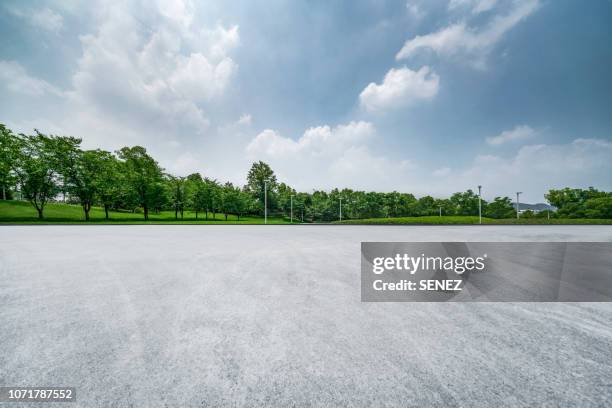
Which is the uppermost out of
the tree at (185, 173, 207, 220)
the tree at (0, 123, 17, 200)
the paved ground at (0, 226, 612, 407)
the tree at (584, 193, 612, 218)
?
the tree at (0, 123, 17, 200)

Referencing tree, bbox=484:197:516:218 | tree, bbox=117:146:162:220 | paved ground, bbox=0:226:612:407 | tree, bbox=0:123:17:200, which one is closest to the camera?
paved ground, bbox=0:226:612:407

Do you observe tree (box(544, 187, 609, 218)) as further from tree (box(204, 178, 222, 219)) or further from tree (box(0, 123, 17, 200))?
tree (box(0, 123, 17, 200))

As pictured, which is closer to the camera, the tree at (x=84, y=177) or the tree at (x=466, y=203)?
the tree at (x=84, y=177)

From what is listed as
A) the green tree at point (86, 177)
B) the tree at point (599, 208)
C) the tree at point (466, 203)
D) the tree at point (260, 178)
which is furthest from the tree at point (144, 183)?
the tree at point (599, 208)

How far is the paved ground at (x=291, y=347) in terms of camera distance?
1.84 m

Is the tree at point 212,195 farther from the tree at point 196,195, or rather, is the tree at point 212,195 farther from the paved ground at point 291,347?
the paved ground at point 291,347

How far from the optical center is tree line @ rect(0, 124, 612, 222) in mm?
31219

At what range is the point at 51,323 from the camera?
293cm

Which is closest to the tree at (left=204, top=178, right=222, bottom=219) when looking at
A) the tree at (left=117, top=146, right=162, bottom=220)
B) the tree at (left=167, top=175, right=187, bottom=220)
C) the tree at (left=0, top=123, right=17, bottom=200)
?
the tree at (left=167, top=175, right=187, bottom=220)

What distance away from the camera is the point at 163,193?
3884 centimetres

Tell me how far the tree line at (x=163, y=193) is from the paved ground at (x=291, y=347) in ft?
99.0

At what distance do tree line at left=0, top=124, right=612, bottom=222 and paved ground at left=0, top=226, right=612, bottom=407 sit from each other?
99.0 feet

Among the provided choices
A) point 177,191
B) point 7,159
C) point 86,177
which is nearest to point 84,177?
point 86,177

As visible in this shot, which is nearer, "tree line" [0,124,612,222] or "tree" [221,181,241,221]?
"tree line" [0,124,612,222]
